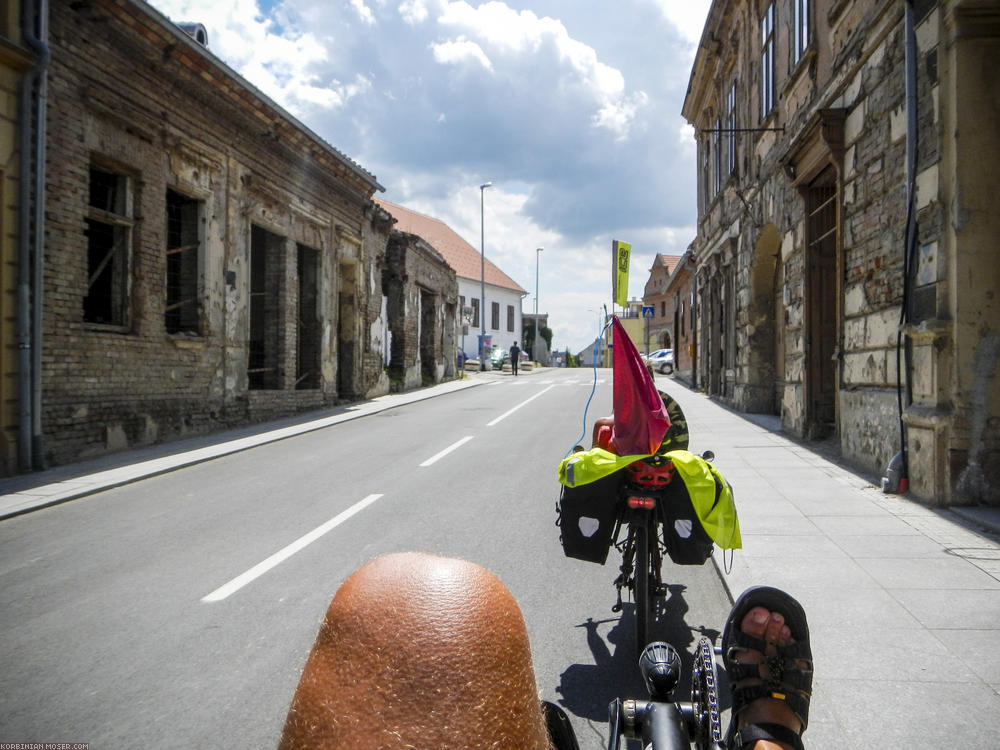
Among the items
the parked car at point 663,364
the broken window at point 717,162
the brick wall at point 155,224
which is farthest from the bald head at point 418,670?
the parked car at point 663,364

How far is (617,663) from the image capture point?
3.22 m

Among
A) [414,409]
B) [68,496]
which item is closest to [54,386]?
[68,496]

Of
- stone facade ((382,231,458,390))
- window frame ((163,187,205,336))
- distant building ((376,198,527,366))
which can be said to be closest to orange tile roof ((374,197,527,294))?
distant building ((376,198,527,366))

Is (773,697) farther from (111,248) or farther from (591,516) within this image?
(111,248)

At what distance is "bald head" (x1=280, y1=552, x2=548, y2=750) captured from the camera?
89cm

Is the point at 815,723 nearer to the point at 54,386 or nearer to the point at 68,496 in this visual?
the point at 68,496

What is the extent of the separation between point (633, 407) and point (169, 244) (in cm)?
1148

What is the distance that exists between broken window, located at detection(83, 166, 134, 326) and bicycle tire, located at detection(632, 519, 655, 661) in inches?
390

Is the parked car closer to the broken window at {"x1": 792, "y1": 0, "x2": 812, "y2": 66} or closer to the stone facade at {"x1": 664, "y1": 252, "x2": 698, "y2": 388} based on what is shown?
the stone facade at {"x1": 664, "y1": 252, "x2": 698, "y2": 388}

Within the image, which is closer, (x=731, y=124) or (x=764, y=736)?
(x=764, y=736)

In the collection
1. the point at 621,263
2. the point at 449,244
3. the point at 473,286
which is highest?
the point at 449,244

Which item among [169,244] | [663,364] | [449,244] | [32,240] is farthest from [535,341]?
[32,240]

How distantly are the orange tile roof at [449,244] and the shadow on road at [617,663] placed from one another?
43.4m

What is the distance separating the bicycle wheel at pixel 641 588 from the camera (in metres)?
3.20
